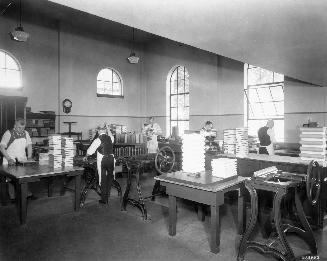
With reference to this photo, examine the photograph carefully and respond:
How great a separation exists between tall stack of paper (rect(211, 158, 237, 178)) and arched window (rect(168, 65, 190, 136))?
26.9 feet

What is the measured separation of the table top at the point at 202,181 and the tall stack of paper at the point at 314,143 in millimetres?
1247

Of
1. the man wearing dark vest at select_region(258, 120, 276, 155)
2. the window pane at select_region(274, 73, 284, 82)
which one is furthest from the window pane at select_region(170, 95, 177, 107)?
the man wearing dark vest at select_region(258, 120, 276, 155)

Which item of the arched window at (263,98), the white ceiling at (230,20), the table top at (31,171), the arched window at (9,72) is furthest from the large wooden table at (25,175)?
the arched window at (263,98)

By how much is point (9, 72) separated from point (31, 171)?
6.38 metres

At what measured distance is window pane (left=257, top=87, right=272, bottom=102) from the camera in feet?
33.2

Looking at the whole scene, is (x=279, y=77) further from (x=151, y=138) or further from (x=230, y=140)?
(x=230, y=140)

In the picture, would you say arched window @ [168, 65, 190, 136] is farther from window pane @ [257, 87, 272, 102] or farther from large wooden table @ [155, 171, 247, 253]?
large wooden table @ [155, 171, 247, 253]

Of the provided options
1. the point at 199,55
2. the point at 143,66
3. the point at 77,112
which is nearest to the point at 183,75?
the point at 199,55

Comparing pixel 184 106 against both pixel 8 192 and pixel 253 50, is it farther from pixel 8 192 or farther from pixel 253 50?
pixel 253 50

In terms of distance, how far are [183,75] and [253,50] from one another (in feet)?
30.1

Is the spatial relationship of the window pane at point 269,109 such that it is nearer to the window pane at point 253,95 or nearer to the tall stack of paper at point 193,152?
the window pane at point 253,95

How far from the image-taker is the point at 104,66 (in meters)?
12.4

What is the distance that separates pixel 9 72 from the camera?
32.3 ft

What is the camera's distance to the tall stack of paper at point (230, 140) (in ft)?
18.2
